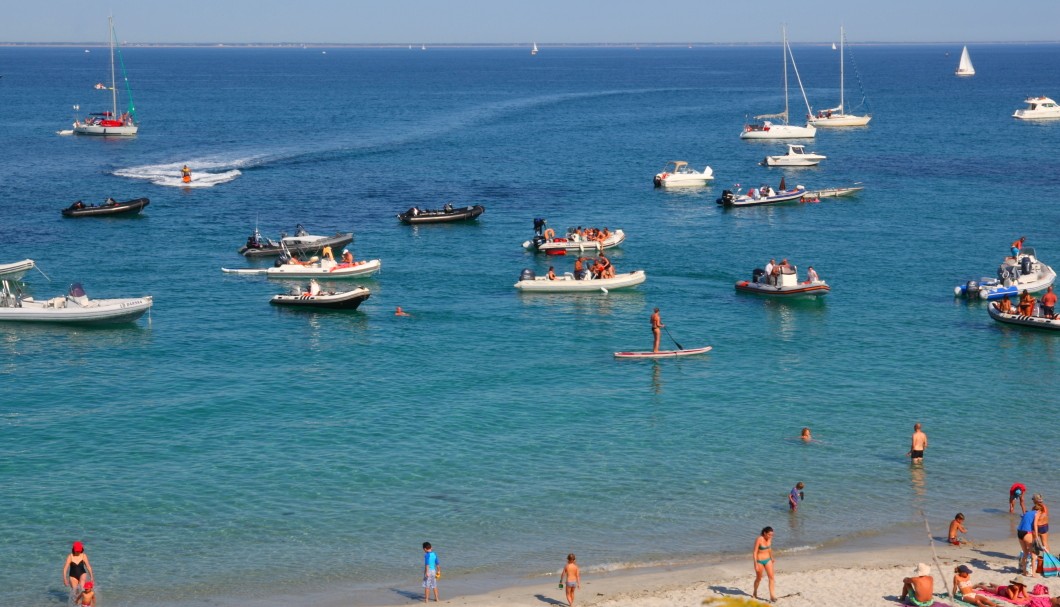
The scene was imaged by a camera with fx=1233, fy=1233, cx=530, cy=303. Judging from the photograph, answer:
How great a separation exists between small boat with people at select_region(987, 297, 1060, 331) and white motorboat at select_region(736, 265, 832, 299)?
27.0 ft

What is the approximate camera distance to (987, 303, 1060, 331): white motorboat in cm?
5484

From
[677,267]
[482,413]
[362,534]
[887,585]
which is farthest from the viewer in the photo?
[677,267]

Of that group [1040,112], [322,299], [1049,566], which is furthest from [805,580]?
[1040,112]

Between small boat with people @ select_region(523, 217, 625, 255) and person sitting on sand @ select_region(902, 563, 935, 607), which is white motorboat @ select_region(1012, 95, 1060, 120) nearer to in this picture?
small boat with people @ select_region(523, 217, 625, 255)

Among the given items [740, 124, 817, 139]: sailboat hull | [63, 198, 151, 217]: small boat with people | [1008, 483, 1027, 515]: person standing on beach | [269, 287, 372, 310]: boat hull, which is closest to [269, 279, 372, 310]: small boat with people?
[269, 287, 372, 310]: boat hull

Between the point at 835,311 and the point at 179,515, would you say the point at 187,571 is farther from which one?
the point at 835,311

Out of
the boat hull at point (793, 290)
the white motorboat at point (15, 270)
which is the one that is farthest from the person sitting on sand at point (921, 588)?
the white motorboat at point (15, 270)

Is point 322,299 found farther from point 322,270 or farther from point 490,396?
point 490,396

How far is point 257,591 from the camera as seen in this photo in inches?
1248

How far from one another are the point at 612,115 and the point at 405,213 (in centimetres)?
9457

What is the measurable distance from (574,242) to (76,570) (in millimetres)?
47321

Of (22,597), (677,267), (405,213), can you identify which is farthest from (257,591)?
(405,213)

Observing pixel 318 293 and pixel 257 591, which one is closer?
pixel 257 591

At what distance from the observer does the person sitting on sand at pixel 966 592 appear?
27.9 m
